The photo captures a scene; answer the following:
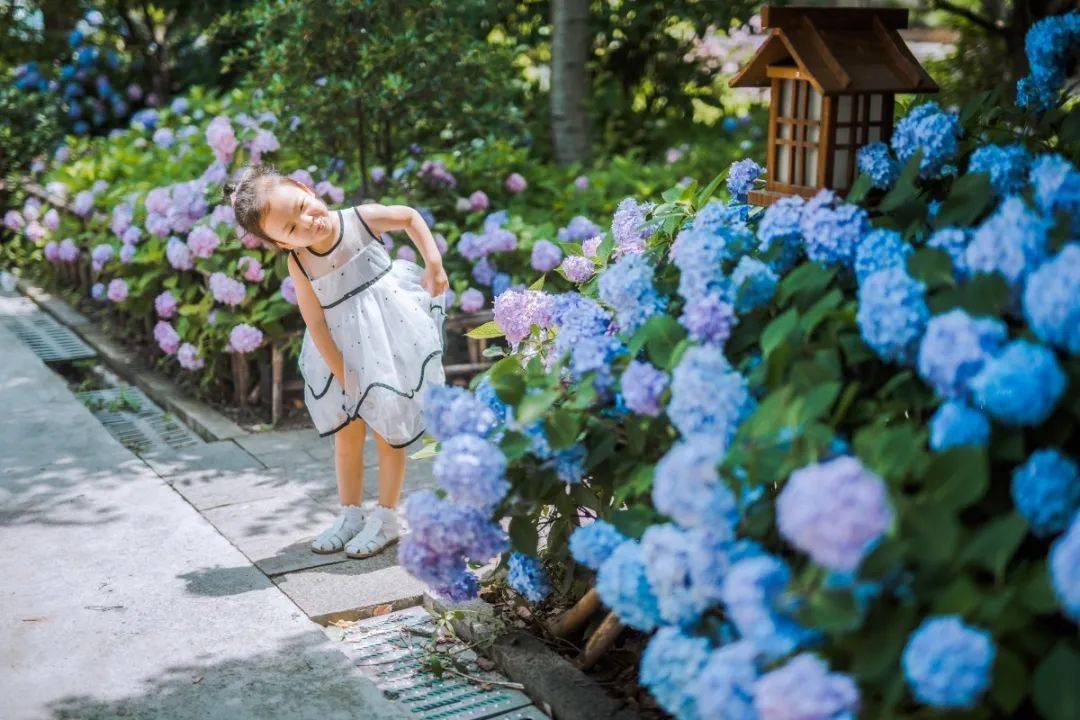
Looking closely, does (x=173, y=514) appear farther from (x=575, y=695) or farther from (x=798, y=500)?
(x=798, y=500)

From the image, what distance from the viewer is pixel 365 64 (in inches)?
222

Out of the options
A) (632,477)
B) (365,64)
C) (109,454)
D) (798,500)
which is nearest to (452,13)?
(365,64)

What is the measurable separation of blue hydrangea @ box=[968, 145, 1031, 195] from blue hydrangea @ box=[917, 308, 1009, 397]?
1.94ft

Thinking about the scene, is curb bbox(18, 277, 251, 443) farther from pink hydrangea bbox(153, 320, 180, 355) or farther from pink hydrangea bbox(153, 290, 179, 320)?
pink hydrangea bbox(153, 290, 179, 320)

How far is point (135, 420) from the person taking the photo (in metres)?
5.36

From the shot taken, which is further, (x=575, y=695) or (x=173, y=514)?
(x=173, y=514)

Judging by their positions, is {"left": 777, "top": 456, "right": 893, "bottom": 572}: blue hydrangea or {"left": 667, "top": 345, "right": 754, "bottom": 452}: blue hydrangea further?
{"left": 667, "top": 345, "right": 754, "bottom": 452}: blue hydrangea

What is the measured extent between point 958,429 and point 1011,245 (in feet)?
1.20

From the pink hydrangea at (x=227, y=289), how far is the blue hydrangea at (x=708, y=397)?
11.3ft

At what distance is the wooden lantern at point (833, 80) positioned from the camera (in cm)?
263

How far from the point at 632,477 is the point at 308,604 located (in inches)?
54.3

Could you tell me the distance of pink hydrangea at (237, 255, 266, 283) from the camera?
520 centimetres

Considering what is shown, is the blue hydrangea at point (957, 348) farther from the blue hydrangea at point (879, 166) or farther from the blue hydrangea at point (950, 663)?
the blue hydrangea at point (879, 166)

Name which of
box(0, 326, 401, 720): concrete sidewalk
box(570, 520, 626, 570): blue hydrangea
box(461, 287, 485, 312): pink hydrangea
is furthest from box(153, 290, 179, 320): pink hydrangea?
box(570, 520, 626, 570): blue hydrangea
